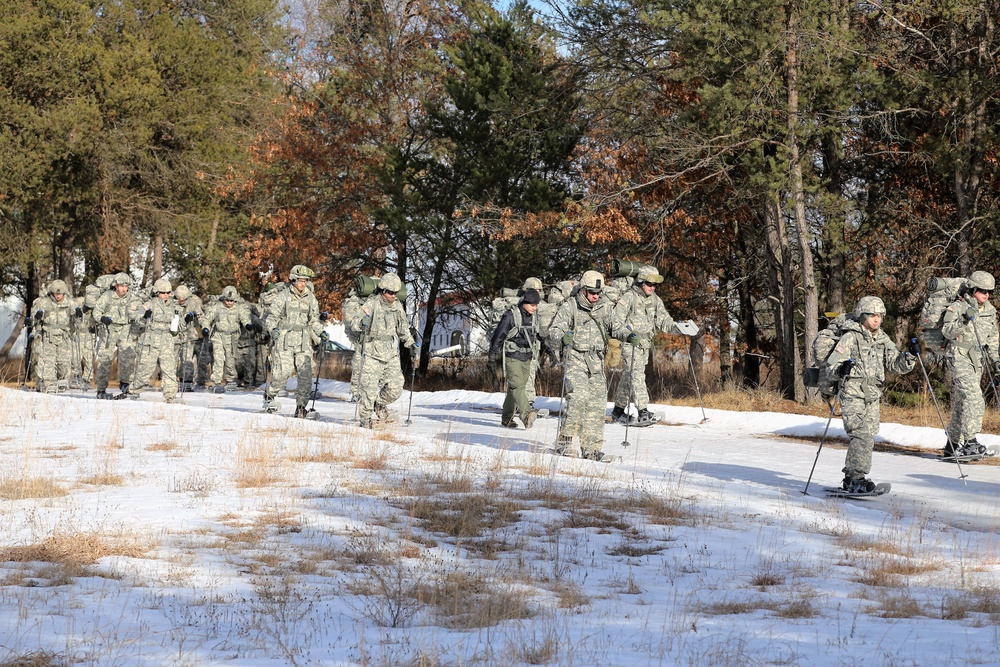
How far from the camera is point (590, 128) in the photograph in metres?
28.2

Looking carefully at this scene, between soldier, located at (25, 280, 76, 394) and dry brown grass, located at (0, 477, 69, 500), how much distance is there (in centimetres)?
1496

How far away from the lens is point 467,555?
354 inches

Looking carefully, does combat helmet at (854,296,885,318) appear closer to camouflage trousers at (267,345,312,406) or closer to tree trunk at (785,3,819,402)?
camouflage trousers at (267,345,312,406)

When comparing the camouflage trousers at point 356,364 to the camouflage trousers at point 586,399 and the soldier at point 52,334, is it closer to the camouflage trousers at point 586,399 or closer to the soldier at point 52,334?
the camouflage trousers at point 586,399

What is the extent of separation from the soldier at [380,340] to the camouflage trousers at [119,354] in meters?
8.34

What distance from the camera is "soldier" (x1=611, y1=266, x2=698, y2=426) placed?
18.5 meters

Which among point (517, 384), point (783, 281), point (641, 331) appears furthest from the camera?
point (783, 281)

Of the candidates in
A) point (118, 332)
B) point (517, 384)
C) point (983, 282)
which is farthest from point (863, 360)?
point (118, 332)

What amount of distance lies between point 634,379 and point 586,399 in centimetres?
434

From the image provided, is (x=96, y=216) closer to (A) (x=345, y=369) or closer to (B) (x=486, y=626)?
(A) (x=345, y=369)

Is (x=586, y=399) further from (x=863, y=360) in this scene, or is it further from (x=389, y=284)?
(x=389, y=284)

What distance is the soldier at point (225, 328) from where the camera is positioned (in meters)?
29.2

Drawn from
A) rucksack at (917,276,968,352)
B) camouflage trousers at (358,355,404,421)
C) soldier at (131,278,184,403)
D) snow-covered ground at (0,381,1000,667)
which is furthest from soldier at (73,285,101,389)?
rucksack at (917,276,968,352)

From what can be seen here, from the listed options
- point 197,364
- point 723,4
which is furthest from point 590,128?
point 197,364
